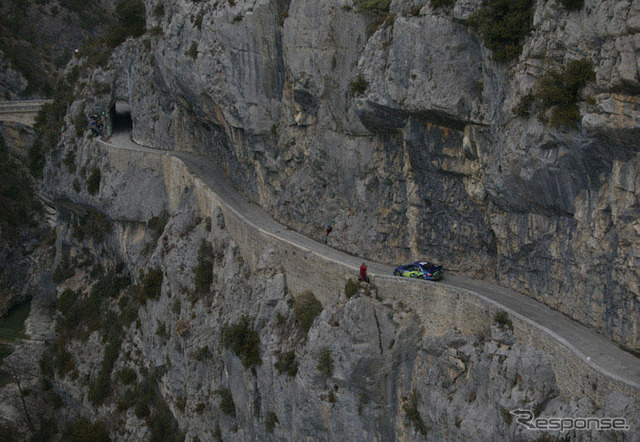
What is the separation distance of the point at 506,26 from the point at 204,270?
2068 cm

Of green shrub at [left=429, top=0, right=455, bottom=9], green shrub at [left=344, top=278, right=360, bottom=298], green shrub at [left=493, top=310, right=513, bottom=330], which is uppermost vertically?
green shrub at [left=429, top=0, right=455, bottom=9]

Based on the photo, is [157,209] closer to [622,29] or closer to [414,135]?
[414,135]

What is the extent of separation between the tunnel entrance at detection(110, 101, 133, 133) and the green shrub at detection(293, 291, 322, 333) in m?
29.1

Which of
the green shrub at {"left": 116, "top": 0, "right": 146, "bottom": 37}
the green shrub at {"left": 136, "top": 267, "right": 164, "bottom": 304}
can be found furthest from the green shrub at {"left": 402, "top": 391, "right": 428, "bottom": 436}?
the green shrub at {"left": 116, "top": 0, "right": 146, "bottom": 37}

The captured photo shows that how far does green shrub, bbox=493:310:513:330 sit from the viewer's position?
2081cm

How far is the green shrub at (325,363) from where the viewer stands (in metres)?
25.3

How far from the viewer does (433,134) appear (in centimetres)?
2456

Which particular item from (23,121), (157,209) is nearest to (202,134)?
(157,209)

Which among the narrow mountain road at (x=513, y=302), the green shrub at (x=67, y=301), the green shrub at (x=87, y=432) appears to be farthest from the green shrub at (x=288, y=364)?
the green shrub at (x=67, y=301)

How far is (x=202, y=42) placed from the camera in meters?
35.3

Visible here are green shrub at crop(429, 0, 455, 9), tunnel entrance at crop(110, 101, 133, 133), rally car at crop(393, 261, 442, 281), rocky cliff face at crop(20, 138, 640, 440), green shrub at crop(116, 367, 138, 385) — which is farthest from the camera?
tunnel entrance at crop(110, 101, 133, 133)

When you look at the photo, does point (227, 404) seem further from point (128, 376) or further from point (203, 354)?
point (128, 376)

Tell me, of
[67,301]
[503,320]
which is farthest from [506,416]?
[67,301]

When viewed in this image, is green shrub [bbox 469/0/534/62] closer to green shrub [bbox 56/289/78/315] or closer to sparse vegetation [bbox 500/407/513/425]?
sparse vegetation [bbox 500/407/513/425]
